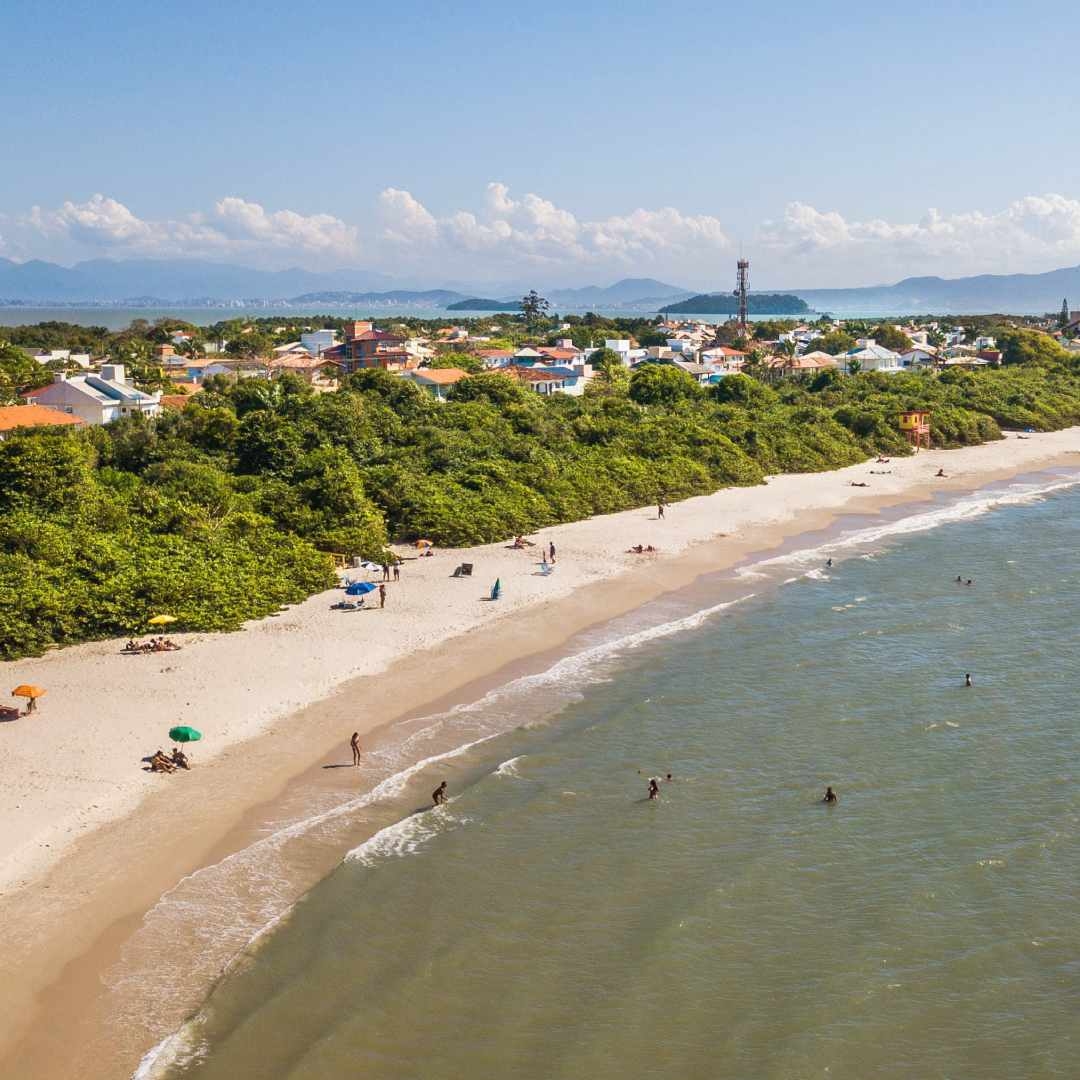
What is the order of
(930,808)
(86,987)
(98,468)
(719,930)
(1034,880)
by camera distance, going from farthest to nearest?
(98,468) → (930,808) → (1034,880) → (719,930) → (86,987)

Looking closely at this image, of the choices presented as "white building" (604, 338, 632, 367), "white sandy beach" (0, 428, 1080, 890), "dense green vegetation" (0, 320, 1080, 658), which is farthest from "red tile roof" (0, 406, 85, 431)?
"white building" (604, 338, 632, 367)

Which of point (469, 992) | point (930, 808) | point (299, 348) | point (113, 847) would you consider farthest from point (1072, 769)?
point (299, 348)

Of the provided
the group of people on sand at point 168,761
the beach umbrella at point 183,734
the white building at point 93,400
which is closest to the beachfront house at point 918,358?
the white building at point 93,400

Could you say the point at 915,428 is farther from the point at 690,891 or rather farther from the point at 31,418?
the point at 690,891

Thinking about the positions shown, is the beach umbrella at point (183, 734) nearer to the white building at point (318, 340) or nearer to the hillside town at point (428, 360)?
the hillside town at point (428, 360)

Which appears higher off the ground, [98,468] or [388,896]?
[98,468]

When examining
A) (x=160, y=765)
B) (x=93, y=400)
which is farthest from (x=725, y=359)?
(x=160, y=765)

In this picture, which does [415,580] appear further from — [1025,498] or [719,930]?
[1025,498]
